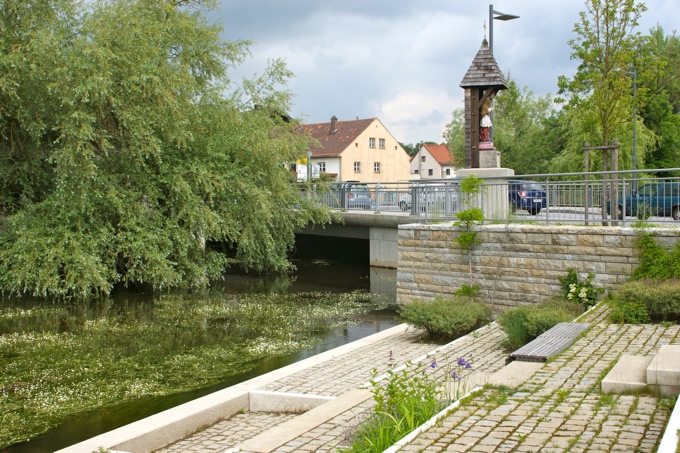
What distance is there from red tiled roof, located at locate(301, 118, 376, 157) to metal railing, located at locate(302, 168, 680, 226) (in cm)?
5109

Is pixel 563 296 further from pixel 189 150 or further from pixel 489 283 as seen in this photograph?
pixel 189 150

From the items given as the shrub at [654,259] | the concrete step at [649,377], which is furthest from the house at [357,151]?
the concrete step at [649,377]

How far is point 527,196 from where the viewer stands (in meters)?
14.2

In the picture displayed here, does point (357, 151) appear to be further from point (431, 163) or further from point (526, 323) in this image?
point (526, 323)

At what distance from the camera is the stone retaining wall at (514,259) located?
41.7 ft

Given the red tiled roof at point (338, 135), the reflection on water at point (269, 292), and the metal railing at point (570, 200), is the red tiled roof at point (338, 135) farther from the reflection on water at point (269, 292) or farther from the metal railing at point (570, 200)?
the metal railing at point (570, 200)

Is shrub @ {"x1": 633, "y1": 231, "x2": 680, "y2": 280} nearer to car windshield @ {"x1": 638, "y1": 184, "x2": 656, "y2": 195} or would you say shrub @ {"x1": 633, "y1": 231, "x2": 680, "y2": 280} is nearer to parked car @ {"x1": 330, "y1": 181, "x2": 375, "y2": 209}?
car windshield @ {"x1": 638, "y1": 184, "x2": 656, "y2": 195}

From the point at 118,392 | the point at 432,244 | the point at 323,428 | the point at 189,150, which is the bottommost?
the point at 118,392

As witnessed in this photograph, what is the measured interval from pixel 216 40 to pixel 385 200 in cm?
850

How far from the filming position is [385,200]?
2592 cm

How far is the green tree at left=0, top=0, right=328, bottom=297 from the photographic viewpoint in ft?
56.5

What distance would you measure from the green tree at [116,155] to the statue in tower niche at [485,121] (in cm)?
730

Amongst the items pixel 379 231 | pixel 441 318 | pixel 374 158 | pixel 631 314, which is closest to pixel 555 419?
pixel 631 314

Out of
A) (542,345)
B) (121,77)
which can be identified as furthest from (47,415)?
(121,77)
